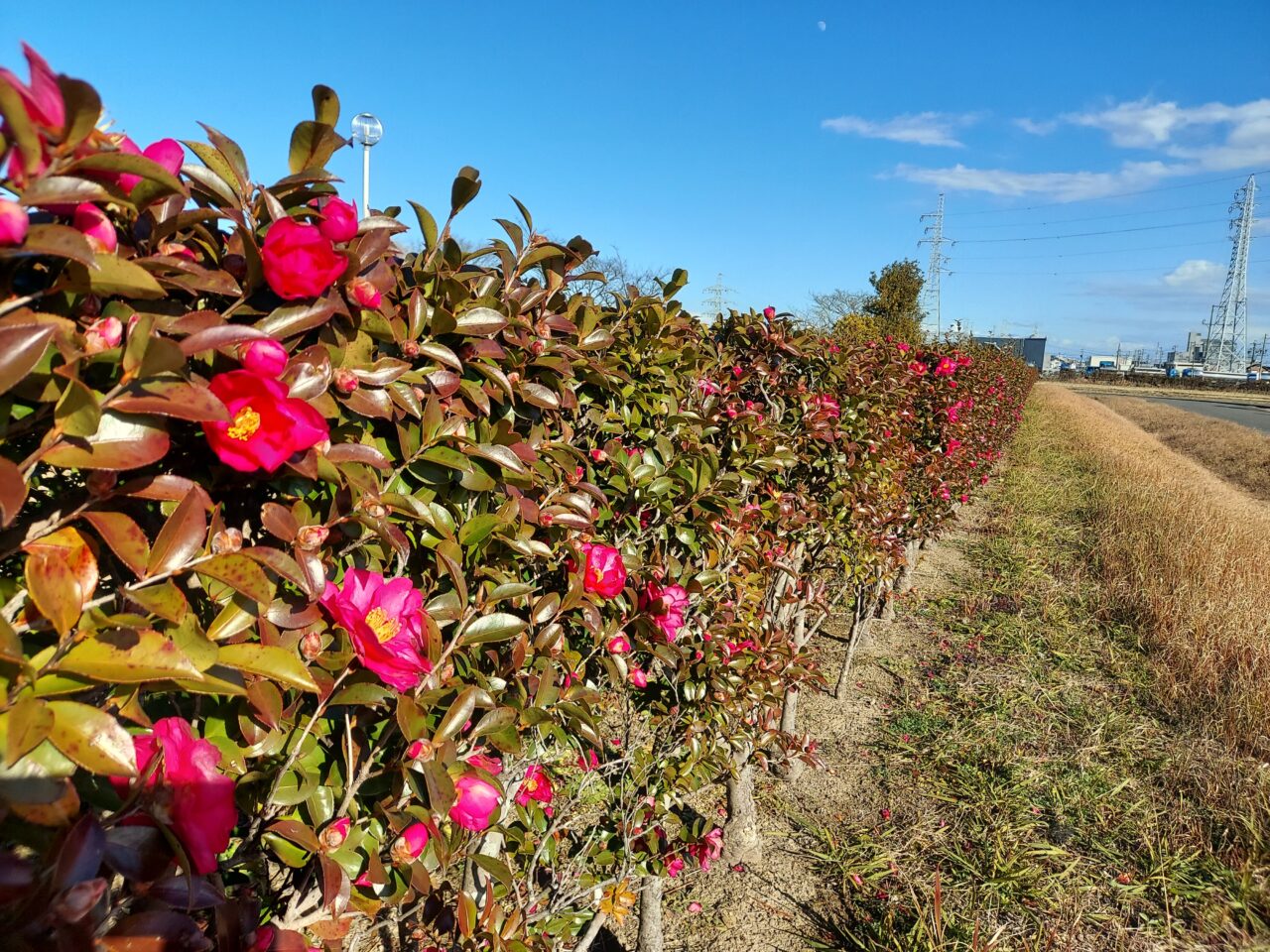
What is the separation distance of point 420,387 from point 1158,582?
6.17 metres

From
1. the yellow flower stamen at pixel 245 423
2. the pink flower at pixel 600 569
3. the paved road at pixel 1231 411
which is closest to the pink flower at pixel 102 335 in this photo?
the yellow flower stamen at pixel 245 423

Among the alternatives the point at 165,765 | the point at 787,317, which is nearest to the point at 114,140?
the point at 165,765

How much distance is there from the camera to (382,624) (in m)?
0.87

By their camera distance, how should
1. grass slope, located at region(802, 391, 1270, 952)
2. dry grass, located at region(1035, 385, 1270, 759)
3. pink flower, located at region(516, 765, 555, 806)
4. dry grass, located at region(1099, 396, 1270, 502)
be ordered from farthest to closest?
dry grass, located at region(1099, 396, 1270, 502) < dry grass, located at region(1035, 385, 1270, 759) < grass slope, located at region(802, 391, 1270, 952) < pink flower, located at region(516, 765, 555, 806)

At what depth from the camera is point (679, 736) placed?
2180mm

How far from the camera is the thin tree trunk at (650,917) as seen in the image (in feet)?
7.21

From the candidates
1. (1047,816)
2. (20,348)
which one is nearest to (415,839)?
(20,348)

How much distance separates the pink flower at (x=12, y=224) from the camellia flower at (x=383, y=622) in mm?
428

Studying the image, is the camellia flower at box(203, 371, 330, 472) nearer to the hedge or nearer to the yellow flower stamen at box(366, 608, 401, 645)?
the hedge

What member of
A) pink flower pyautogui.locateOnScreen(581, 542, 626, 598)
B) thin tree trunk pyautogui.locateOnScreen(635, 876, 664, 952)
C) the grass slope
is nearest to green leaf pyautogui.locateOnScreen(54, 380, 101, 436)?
pink flower pyautogui.locateOnScreen(581, 542, 626, 598)

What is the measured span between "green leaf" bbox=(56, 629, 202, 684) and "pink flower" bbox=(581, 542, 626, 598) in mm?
844

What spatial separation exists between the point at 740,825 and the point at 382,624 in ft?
8.12

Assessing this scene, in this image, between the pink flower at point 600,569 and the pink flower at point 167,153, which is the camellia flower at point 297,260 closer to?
the pink flower at point 167,153

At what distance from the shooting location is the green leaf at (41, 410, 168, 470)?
0.59m
